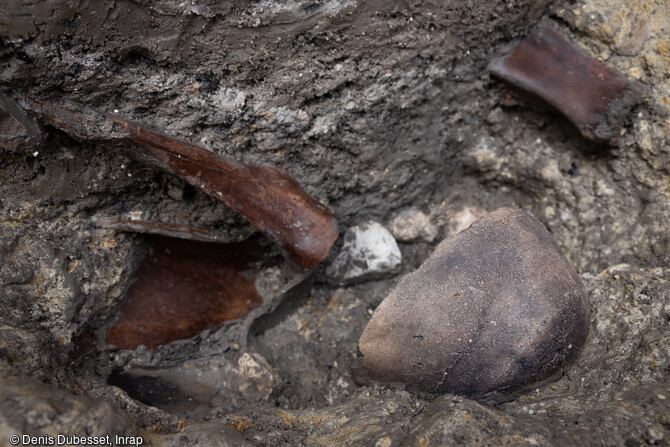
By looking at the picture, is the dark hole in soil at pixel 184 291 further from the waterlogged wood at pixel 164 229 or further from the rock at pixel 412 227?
the rock at pixel 412 227

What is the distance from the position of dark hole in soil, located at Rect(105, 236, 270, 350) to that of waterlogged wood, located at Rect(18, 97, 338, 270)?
9.8 inches

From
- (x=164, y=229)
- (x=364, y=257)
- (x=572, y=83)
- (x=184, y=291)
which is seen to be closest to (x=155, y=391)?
(x=184, y=291)

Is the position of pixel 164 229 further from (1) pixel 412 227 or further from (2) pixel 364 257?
(1) pixel 412 227

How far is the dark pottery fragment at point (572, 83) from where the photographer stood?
5.29 feet

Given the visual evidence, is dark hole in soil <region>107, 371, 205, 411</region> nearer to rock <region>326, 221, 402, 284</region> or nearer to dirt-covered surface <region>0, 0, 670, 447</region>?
dirt-covered surface <region>0, 0, 670, 447</region>

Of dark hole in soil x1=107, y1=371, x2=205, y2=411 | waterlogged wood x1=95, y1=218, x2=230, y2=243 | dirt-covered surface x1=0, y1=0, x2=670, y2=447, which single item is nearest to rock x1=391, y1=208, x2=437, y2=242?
dirt-covered surface x1=0, y1=0, x2=670, y2=447

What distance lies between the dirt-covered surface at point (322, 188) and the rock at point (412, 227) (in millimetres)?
34

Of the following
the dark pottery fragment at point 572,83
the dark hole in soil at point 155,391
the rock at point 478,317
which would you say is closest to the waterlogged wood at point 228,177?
the rock at point 478,317

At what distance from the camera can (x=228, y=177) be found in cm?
147

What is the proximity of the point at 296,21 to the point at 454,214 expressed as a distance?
0.94 metres

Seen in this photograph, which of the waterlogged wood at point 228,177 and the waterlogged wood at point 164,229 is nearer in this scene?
the waterlogged wood at point 228,177

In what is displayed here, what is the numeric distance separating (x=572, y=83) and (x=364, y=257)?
91cm

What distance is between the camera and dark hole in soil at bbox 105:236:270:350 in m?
1.60

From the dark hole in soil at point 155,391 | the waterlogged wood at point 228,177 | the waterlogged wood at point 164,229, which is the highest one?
the waterlogged wood at point 228,177
